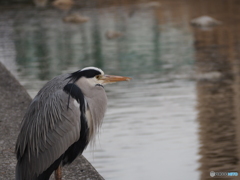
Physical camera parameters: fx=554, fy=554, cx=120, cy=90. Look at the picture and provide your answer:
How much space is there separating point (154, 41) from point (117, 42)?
98cm

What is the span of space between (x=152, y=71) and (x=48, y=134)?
6315 mm

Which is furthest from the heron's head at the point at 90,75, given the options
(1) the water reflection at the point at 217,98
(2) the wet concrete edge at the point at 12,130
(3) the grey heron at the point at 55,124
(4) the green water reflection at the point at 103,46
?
(4) the green water reflection at the point at 103,46

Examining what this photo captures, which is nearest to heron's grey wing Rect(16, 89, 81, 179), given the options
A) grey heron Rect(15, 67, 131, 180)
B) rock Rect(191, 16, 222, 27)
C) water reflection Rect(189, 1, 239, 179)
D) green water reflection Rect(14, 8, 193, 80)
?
grey heron Rect(15, 67, 131, 180)

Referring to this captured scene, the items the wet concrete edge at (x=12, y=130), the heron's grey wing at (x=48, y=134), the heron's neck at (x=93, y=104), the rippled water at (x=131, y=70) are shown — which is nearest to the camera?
the heron's grey wing at (x=48, y=134)

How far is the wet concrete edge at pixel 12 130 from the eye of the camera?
3.88 metres

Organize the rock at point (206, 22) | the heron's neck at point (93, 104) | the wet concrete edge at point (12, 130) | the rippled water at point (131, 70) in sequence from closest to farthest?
1. the heron's neck at point (93, 104)
2. the wet concrete edge at point (12, 130)
3. the rippled water at point (131, 70)
4. the rock at point (206, 22)

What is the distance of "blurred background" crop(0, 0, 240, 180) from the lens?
5.34 metres

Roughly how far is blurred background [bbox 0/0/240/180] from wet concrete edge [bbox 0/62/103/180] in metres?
0.78

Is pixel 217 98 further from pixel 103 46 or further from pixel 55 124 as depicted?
pixel 103 46

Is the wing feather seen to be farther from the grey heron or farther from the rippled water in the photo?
the rippled water

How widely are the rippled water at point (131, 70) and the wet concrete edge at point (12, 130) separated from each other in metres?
0.78

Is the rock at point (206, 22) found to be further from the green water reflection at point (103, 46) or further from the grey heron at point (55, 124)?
the grey heron at point (55, 124)

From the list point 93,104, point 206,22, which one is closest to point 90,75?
point 93,104

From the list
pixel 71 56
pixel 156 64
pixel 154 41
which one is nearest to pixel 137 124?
pixel 156 64
